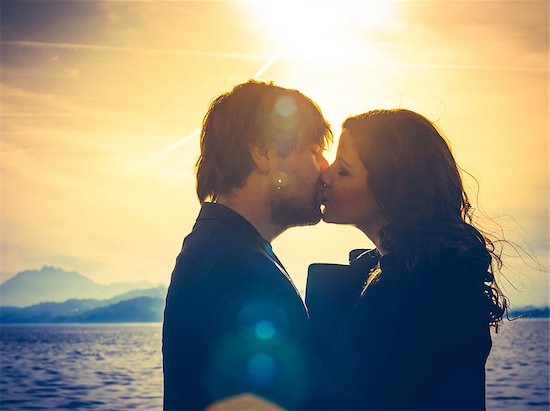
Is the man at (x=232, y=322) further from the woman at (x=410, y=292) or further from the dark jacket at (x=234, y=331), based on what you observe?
the woman at (x=410, y=292)

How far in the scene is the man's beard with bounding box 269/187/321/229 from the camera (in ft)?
14.0

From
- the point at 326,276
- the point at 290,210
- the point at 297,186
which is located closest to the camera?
the point at 290,210

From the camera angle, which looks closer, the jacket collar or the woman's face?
the jacket collar

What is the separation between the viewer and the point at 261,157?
4.46 metres

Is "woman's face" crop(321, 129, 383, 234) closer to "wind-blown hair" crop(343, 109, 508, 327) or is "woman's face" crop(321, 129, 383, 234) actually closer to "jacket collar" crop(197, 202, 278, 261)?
"wind-blown hair" crop(343, 109, 508, 327)

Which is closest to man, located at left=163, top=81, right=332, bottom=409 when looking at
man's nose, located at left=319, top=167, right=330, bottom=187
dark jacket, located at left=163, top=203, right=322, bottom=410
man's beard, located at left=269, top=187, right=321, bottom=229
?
dark jacket, located at left=163, top=203, right=322, bottom=410

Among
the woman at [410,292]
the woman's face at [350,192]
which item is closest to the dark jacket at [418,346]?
the woman at [410,292]

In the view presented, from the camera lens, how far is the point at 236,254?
3350 mm

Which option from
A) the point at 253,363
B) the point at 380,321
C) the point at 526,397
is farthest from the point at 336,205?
the point at 526,397

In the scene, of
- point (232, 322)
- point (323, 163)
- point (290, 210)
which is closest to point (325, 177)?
point (323, 163)

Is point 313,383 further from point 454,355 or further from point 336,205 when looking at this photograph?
point 336,205

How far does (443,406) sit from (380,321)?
57cm

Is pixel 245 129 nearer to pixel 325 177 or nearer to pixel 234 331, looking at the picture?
pixel 325 177

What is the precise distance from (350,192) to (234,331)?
160 cm
